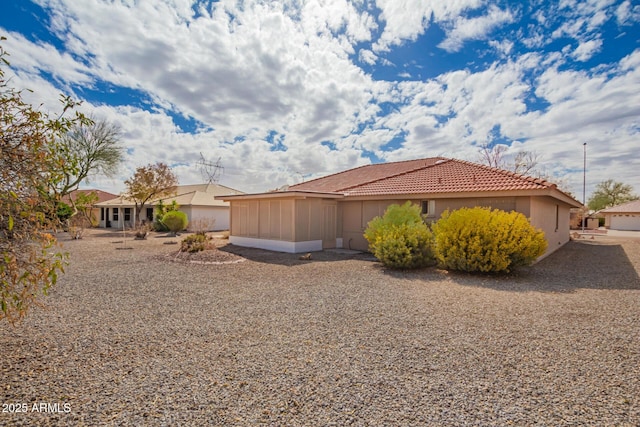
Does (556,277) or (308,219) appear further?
(308,219)

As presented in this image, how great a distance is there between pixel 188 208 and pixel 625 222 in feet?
155

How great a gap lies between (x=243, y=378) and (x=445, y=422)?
204 centimetres

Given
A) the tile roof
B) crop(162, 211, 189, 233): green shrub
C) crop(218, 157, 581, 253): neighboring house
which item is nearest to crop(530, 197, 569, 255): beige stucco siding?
crop(218, 157, 581, 253): neighboring house

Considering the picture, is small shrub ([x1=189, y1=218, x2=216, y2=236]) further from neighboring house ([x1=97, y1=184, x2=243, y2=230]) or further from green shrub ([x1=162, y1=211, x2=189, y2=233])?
neighboring house ([x1=97, y1=184, x2=243, y2=230])

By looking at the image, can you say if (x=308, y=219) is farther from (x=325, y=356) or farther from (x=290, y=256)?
(x=325, y=356)

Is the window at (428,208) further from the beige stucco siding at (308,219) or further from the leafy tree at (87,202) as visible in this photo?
the leafy tree at (87,202)

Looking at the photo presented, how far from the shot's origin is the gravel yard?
117 inches

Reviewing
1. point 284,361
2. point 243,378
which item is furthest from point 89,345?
point 284,361

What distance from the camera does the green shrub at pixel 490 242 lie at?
915cm

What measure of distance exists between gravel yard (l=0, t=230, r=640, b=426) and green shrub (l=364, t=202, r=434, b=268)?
84.4 inches

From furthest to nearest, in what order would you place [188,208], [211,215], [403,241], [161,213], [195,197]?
[195,197] < [211,215] < [188,208] < [161,213] < [403,241]

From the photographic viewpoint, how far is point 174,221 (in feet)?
82.8

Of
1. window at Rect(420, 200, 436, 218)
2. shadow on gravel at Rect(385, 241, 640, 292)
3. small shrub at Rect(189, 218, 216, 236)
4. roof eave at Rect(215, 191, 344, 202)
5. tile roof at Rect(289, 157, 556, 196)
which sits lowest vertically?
shadow on gravel at Rect(385, 241, 640, 292)

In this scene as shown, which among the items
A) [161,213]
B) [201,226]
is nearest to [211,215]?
[161,213]
